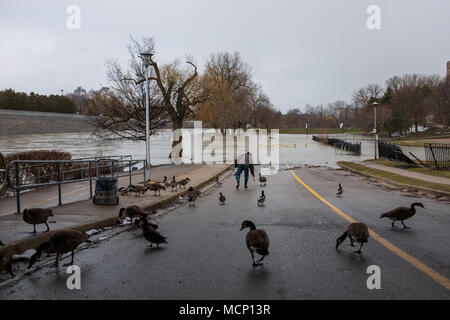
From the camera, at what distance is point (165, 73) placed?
1433 inches

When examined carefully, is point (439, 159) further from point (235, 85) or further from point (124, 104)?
point (235, 85)

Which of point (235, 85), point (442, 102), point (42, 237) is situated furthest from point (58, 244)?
point (442, 102)

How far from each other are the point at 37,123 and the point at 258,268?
10135cm

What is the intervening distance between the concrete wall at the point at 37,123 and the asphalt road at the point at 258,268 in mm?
76996

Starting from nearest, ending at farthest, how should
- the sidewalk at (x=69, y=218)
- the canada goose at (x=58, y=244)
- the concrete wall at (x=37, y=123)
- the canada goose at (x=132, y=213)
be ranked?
1. the canada goose at (x=58, y=244)
2. the sidewalk at (x=69, y=218)
3. the canada goose at (x=132, y=213)
4. the concrete wall at (x=37, y=123)

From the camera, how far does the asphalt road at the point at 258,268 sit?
445 centimetres

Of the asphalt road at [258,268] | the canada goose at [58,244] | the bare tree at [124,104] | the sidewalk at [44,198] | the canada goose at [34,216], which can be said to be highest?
the bare tree at [124,104]

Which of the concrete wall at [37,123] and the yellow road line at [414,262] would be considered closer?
the yellow road line at [414,262]

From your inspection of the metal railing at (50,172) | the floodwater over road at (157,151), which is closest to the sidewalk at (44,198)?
the metal railing at (50,172)

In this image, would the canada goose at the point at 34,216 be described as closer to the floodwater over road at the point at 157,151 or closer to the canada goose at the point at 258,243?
the canada goose at the point at 258,243

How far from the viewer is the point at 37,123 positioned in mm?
94500

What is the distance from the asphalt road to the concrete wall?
77.0 m

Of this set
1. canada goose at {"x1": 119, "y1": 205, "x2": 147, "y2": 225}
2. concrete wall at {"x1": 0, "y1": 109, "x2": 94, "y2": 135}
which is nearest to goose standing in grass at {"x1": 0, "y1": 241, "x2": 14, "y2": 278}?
canada goose at {"x1": 119, "y1": 205, "x2": 147, "y2": 225}
